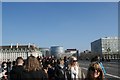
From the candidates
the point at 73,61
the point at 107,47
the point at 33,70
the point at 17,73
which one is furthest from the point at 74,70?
the point at 107,47

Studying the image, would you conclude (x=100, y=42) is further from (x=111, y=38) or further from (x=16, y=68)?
(x=16, y=68)

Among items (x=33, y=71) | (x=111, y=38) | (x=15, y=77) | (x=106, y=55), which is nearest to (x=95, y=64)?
(x=33, y=71)

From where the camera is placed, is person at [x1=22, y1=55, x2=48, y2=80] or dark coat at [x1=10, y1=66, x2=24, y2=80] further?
dark coat at [x1=10, y1=66, x2=24, y2=80]

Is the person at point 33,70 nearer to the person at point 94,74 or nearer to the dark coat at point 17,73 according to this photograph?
the dark coat at point 17,73

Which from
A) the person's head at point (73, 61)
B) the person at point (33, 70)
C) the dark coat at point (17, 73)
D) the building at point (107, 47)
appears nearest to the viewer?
the person at point (33, 70)

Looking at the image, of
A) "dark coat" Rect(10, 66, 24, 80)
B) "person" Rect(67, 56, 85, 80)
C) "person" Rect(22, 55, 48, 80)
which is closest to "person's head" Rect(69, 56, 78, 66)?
"person" Rect(67, 56, 85, 80)

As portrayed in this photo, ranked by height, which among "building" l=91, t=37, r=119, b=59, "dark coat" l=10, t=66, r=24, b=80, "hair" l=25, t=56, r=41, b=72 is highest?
"building" l=91, t=37, r=119, b=59

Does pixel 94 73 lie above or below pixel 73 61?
below

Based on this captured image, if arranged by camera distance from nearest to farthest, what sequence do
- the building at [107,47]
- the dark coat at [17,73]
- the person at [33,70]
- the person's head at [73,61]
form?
the person at [33,70] → the dark coat at [17,73] → the person's head at [73,61] → the building at [107,47]

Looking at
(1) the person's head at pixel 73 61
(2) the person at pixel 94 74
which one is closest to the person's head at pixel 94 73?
(2) the person at pixel 94 74

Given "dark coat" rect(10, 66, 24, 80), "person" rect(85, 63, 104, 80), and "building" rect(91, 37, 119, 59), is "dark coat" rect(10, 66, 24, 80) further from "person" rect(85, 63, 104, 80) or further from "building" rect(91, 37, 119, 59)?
"building" rect(91, 37, 119, 59)

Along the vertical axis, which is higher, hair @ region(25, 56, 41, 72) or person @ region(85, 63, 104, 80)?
hair @ region(25, 56, 41, 72)

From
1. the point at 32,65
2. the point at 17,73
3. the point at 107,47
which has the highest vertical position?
the point at 107,47

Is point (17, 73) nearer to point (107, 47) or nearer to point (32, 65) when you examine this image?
point (32, 65)
